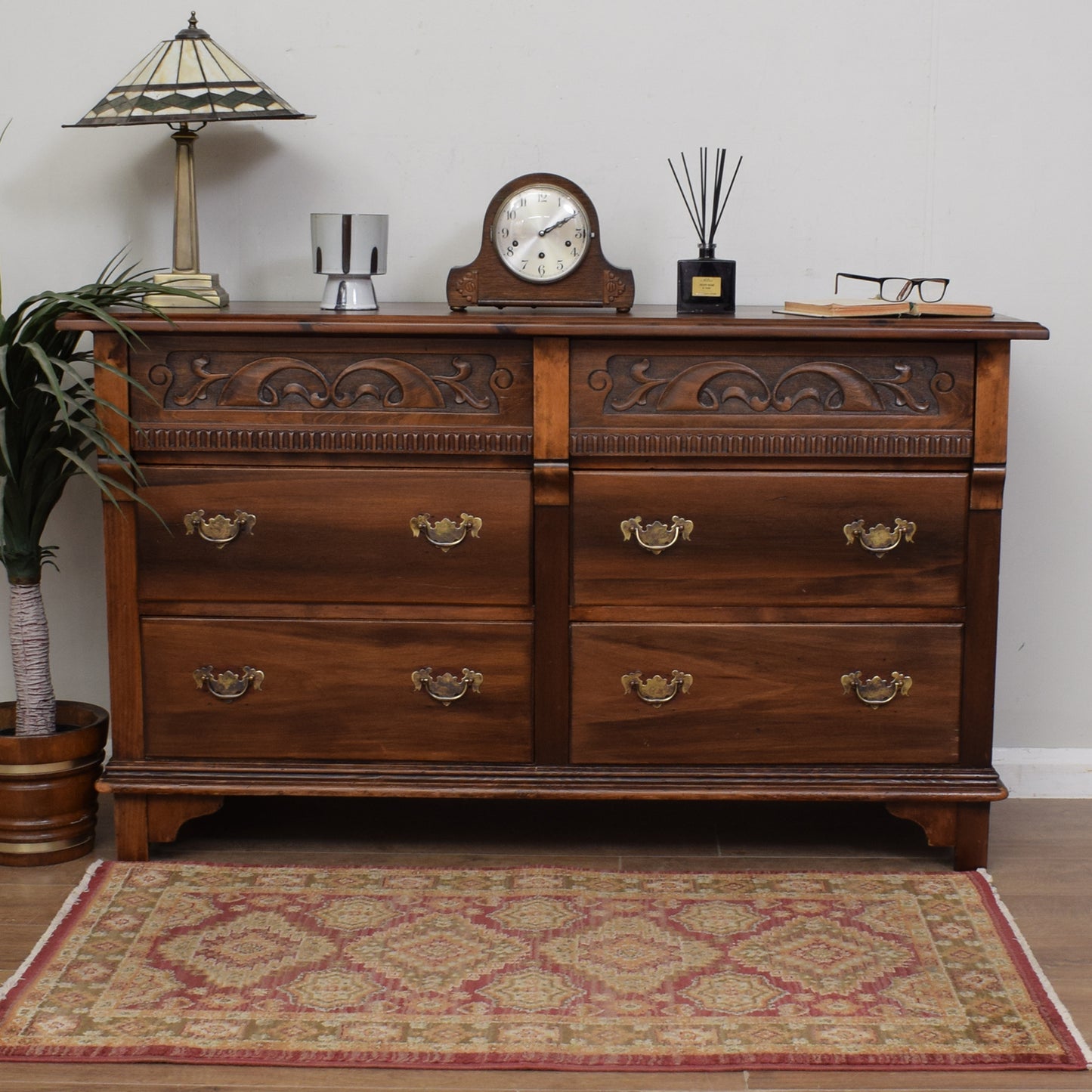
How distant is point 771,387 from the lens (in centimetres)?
226

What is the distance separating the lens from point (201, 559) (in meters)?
2.32

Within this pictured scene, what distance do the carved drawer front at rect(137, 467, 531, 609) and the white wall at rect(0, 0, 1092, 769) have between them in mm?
616

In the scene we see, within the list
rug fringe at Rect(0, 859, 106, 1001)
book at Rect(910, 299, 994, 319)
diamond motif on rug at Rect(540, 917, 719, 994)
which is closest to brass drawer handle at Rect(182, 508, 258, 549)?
rug fringe at Rect(0, 859, 106, 1001)

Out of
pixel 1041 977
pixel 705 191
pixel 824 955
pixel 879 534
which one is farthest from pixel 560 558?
pixel 1041 977

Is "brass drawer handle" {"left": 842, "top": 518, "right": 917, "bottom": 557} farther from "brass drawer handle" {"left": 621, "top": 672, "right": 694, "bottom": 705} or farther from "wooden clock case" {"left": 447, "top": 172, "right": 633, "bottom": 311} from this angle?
"wooden clock case" {"left": 447, "top": 172, "right": 633, "bottom": 311}

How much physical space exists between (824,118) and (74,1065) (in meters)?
2.11

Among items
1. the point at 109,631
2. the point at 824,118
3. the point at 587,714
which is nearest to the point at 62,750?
the point at 109,631

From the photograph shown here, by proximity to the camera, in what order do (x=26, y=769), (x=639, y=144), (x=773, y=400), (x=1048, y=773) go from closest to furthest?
(x=773, y=400), (x=26, y=769), (x=639, y=144), (x=1048, y=773)

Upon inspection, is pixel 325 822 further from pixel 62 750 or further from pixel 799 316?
pixel 799 316

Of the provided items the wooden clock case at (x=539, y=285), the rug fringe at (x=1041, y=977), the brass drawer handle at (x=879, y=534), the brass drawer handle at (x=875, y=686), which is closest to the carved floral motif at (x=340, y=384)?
the wooden clock case at (x=539, y=285)

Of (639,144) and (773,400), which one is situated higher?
(639,144)

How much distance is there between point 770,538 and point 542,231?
2.27 feet

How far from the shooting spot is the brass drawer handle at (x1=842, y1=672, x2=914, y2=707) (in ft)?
7.60

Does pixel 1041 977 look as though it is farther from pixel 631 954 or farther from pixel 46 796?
pixel 46 796
